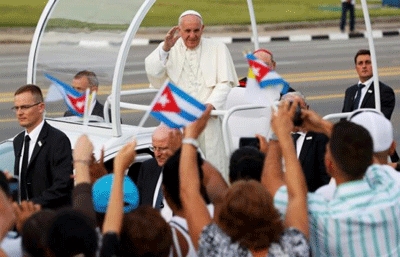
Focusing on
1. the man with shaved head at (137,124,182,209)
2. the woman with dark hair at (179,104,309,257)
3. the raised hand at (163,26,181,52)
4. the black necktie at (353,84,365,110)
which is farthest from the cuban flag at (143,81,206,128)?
the black necktie at (353,84,365,110)

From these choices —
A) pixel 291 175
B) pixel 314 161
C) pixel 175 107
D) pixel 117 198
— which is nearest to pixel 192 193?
pixel 117 198

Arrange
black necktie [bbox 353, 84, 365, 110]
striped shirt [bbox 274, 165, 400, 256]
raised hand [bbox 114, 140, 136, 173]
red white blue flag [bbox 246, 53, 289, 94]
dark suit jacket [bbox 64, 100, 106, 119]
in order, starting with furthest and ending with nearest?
black necktie [bbox 353, 84, 365, 110], dark suit jacket [bbox 64, 100, 106, 119], red white blue flag [bbox 246, 53, 289, 94], raised hand [bbox 114, 140, 136, 173], striped shirt [bbox 274, 165, 400, 256]

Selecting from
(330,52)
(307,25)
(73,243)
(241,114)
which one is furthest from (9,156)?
(307,25)

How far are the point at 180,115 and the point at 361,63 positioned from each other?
3999mm

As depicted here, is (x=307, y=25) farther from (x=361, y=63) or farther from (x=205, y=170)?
(x=205, y=170)

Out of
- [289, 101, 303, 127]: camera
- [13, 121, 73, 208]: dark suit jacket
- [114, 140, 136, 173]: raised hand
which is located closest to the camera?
[114, 140, 136, 173]: raised hand

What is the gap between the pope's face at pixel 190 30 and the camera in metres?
9.24

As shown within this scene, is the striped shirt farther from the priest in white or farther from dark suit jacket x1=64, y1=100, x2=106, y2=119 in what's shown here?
dark suit jacket x1=64, y1=100, x2=106, y2=119

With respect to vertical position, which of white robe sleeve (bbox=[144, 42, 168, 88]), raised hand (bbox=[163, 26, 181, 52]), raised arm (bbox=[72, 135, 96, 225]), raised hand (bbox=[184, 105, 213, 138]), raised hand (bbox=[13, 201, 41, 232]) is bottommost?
raised hand (bbox=[13, 201, 41, 232])

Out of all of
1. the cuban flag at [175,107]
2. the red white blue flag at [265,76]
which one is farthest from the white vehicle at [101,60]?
the cuban flag at [175,107]

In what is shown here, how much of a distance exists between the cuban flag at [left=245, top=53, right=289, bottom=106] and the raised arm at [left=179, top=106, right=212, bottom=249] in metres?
2.13

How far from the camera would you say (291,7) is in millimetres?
34125

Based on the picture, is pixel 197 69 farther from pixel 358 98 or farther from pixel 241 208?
pixel 241 208

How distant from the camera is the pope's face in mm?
9242
